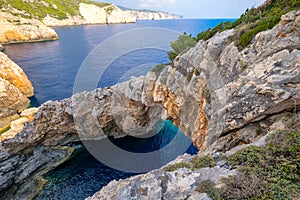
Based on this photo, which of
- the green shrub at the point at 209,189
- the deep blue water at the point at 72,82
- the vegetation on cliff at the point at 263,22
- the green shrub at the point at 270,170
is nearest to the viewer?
the green shrub at the point at 270,170

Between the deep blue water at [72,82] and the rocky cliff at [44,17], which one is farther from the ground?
the rocky cliff at [44,17]

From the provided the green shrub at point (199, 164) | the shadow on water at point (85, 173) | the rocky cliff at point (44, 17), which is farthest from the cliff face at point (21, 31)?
the green shrub at point (199, 164)

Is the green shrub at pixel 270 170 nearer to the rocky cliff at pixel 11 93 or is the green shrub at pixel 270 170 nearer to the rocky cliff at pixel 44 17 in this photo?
the rocky cliff at pixel 11 93

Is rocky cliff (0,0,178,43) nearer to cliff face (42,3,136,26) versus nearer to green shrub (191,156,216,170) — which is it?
cliff face (42,3,136,26)

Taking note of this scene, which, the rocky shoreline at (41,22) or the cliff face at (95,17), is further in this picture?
the cliff face at (95,17)

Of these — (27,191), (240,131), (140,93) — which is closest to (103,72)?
(140,93)

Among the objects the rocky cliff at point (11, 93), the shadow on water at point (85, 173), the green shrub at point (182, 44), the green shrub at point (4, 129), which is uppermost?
the green shrub at point (182, 44)

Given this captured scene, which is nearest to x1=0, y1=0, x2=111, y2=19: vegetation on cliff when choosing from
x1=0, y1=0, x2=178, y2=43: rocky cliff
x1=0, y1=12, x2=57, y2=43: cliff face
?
x1=0, y1=0, x2=178, y2=43: rocky cliff
